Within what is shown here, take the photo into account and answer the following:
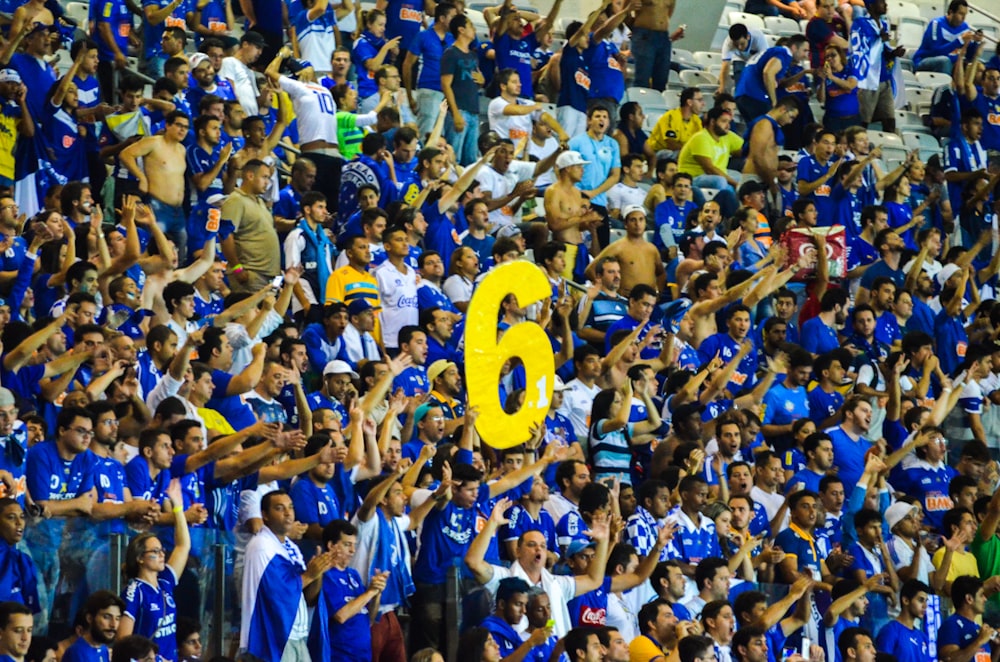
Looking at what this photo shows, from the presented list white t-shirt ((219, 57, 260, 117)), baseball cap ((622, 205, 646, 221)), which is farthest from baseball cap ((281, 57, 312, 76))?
baseball cap ((622, 205, 646, 221))

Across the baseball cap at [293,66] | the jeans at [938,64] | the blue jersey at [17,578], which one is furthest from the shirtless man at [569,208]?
the blue jersey at [17,578]

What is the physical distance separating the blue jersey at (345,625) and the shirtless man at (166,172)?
362cm

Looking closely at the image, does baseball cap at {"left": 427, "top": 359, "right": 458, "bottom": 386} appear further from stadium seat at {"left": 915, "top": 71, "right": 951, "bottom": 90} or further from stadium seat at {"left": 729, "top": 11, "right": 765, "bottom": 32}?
stadium seat at {"left": 915, "top": 71, "right": 951, "bottom": 90}

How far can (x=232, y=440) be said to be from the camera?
1095 centimetres

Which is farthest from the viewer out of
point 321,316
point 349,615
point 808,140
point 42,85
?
point 808,140

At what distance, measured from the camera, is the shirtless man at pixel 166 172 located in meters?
13.9

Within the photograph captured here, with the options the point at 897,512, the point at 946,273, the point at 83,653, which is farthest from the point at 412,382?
the point at 946,273

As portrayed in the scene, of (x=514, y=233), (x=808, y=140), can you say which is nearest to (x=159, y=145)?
(x=514, y=233)

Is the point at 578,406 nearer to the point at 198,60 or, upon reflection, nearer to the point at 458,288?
the point at 458,288

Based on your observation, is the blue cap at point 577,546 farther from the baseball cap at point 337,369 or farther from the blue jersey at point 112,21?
the blue jersey at point 112,21

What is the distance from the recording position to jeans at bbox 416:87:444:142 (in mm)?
16812

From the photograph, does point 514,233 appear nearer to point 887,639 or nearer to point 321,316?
point 321,316

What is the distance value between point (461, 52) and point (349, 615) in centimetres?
706

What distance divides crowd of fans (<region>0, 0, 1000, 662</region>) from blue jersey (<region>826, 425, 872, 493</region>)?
1.5 inches
